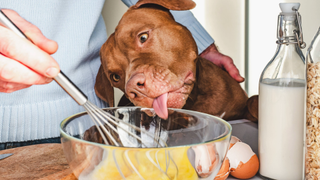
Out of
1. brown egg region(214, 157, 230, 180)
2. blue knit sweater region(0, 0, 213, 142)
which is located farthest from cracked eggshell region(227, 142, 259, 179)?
blue knit sweater region(0, 0, 213, 142)

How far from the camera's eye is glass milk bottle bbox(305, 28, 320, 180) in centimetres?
51

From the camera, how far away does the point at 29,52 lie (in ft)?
1.54

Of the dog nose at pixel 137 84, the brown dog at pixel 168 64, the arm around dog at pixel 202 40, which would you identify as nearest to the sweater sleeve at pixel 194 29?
the arm around dog at pixel 202 40

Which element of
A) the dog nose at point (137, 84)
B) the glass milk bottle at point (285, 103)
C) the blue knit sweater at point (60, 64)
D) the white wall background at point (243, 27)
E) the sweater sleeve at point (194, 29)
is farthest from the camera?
the white wall background at point (243, 27)

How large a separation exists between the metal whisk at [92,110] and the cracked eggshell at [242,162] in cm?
16

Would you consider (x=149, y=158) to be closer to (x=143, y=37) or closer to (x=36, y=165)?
(x=36, y=165)

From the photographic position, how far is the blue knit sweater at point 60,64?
1.01 m

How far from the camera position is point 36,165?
0.68m

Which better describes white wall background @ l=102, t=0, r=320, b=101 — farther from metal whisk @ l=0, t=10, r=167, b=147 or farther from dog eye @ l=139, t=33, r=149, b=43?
metal whisk @ l=0, t=10, r=167, b=147

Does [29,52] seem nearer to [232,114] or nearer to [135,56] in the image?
[135,56]

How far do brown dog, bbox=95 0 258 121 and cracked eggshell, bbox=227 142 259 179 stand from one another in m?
0.31

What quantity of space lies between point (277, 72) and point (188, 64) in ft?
1.35

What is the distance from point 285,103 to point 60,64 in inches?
29.5

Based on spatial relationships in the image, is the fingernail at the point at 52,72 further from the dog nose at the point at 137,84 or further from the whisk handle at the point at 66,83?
the dog nose at the point at 137,84
